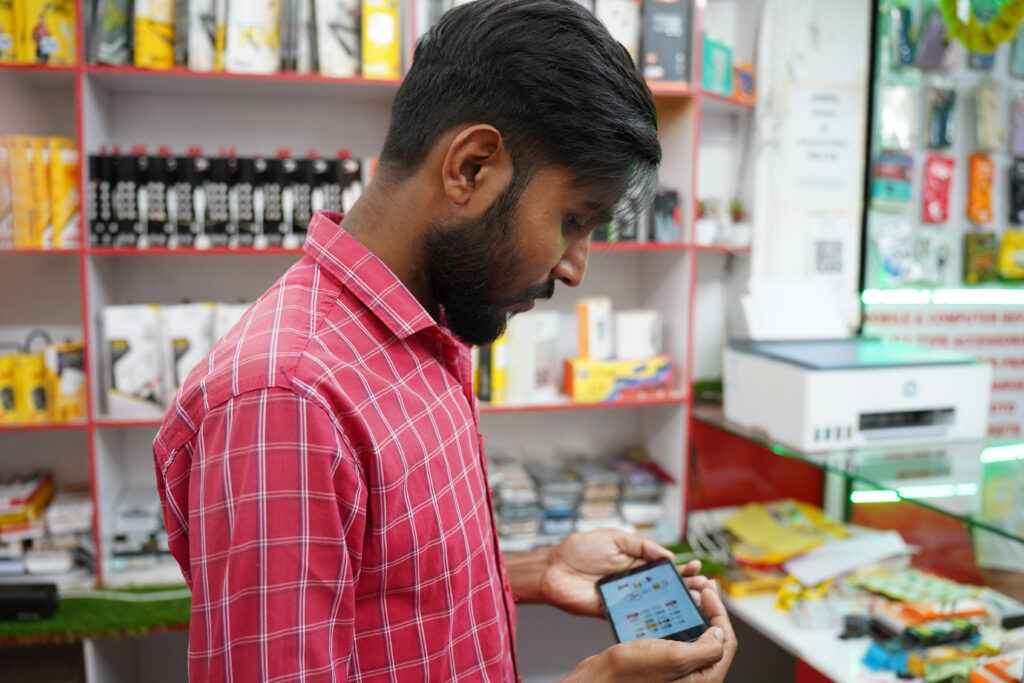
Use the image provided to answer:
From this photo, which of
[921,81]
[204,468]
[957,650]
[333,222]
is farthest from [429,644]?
[921,81]

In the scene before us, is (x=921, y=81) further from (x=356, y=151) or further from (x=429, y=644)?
(x=429, y=644)

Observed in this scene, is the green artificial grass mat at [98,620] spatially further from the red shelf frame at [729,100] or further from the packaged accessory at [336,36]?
the red shelf frame at [729,100]

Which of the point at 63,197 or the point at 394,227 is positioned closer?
the point at 394,227

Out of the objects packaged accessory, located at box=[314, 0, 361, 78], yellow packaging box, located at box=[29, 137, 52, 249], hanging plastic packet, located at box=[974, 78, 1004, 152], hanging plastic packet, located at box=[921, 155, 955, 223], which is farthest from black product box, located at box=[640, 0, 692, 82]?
yellow packaging box, located at box=[29, 137, 52, 249]

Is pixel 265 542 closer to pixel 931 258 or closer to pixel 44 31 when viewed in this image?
pixel 44 31

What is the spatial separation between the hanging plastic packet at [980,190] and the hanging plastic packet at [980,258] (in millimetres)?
65

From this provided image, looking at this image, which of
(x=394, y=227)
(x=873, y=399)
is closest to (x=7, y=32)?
(x=394, y=227)

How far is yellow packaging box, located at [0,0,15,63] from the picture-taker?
1.79m

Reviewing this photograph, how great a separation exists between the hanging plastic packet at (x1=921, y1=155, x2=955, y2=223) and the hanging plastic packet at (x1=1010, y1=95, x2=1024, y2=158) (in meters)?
0.23

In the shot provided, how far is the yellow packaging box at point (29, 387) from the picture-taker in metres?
1.89

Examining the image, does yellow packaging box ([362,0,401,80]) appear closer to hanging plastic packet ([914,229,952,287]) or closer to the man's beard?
the man's beard

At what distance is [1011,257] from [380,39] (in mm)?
2243

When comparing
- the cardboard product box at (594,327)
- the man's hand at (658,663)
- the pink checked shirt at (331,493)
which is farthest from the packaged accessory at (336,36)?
the man's hand at (658,663)

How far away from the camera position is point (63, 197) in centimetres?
185
